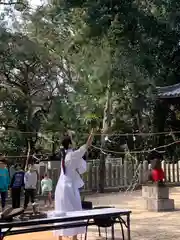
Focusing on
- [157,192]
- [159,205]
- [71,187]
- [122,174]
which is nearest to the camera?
[71,187]

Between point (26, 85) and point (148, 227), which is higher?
point (26, 85)

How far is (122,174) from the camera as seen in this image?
17891mm

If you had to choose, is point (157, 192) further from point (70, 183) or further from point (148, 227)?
point (70, 183)

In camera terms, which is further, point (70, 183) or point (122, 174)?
point (122, 174)

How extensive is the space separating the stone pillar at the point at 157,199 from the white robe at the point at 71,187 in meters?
4.12

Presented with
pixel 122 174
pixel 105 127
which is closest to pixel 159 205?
pixel 122 174

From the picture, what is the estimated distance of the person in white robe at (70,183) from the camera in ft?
23.2

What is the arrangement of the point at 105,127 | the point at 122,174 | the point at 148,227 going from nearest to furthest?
the point at 148,227, the point at 105,127, the point at 122,174

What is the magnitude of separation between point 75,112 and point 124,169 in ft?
10.2

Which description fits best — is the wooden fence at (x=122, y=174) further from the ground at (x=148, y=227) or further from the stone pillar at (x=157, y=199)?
the stone pillar at (x=157, y=199)

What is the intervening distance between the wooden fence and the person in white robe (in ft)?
31.0

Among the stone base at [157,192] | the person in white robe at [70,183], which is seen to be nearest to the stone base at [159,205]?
the stone base at [157,192]

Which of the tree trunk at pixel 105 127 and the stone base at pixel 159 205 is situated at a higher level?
the tree trunk at pixel 105 127

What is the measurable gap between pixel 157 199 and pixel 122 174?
7.02 meters
